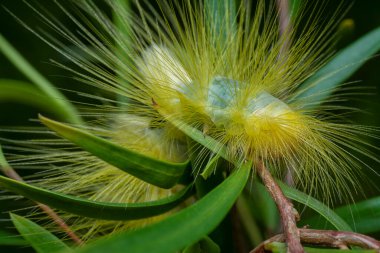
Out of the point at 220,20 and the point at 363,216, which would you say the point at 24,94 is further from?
the point at 363,216

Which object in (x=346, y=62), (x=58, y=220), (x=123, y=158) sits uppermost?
(x=346, y=62)

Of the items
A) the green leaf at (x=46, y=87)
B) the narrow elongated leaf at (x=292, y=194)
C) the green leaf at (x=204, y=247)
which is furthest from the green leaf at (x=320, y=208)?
the green leaf at (x=46, y=87)

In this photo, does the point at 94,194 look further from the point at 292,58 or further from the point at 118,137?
the point at 292,58

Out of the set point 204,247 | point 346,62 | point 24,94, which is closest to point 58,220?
point 204,247

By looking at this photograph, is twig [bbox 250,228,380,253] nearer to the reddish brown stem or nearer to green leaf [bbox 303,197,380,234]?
green leaf [bbox 303,197,380,234]

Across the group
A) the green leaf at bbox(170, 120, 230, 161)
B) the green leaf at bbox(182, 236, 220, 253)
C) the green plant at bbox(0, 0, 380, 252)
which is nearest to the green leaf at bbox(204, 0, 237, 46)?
the green plant at bbox(0, 0, 380, 252)

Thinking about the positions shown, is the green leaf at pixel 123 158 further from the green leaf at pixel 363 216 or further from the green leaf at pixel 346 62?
the green leaf at pixel 346 62
